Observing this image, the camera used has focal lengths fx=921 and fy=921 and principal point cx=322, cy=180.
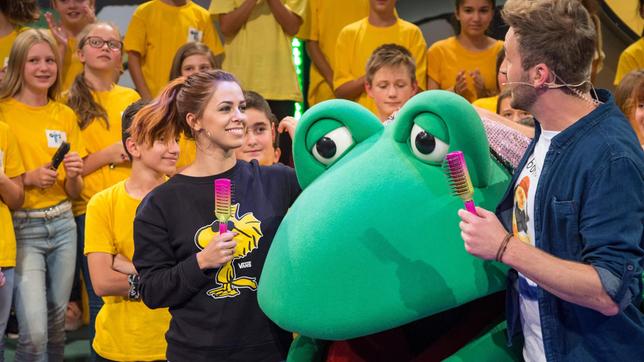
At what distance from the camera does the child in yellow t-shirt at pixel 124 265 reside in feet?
10.3

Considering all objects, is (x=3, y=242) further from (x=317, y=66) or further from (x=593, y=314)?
(x=593, y=314)

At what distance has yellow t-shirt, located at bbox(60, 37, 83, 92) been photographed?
4887mm

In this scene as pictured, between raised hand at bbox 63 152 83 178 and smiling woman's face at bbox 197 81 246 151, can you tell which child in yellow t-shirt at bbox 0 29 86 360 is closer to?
raised hand at bbox 63 152 83 178

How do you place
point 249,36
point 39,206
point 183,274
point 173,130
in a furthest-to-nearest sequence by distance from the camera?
point 249,36, point 39,206, point 173,130, point 183,274

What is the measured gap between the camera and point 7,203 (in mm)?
3891

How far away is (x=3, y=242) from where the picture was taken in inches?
149

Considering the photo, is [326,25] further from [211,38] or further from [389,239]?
[389,239]

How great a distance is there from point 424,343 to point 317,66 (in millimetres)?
2987

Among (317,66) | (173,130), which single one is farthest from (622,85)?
(173,130)

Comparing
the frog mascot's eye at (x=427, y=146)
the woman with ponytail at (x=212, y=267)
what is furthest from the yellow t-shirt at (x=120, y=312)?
the frog mascot's eye at (x=427, y=146)

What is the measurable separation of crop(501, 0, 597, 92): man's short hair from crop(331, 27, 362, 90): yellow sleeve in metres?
2.78

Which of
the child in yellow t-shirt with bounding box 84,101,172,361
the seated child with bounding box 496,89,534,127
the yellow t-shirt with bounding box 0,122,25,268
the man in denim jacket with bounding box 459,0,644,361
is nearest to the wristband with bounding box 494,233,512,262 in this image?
the man in denim jacket with bounding box 459,0,644,361

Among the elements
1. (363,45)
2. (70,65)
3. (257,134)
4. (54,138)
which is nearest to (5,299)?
(54,138)

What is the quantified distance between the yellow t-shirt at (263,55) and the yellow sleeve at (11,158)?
1.34 m
